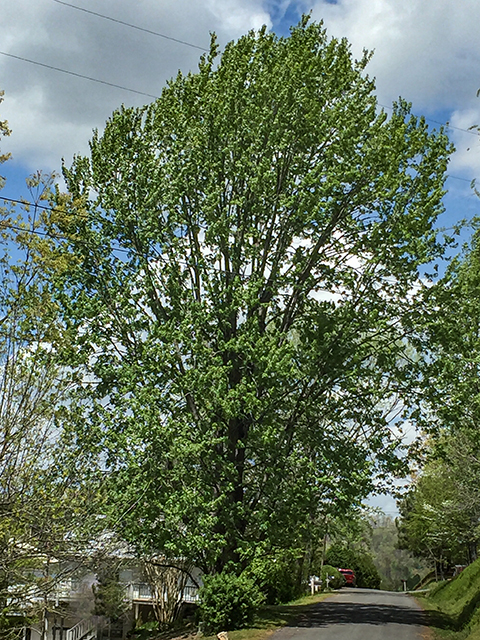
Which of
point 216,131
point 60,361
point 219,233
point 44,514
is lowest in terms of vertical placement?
point 44,514

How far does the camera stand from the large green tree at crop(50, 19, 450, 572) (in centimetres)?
1698

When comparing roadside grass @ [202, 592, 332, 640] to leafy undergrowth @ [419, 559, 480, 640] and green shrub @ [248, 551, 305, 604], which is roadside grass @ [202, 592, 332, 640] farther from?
leafy undergrowth @ [419, 559, 480, 640]

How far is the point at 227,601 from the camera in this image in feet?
52.6

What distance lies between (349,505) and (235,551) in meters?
3.21

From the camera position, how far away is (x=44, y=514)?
30.5 ft

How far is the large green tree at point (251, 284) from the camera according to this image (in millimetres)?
16984

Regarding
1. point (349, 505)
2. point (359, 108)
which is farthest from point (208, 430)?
point (359, 108)

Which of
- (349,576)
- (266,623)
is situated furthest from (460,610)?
(349,576)

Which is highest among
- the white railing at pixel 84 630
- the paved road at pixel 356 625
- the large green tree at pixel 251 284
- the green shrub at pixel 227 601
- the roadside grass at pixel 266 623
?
the large green tree at pixel 251 284

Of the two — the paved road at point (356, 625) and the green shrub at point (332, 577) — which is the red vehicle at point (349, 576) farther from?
the paved road at point (356, 625)

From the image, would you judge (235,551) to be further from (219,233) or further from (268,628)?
(219,233)

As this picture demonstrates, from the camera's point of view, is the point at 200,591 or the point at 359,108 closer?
the point at 200,591

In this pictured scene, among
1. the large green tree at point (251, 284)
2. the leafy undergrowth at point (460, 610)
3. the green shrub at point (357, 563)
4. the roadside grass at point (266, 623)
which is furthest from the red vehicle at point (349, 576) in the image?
the large green tree at point (251, 284)

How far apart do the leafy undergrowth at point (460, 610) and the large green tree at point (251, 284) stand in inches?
→ 149
